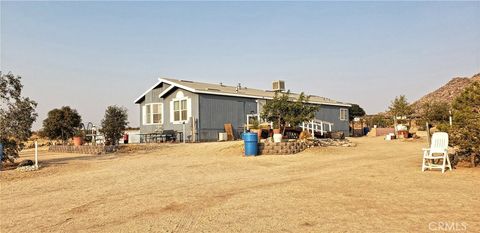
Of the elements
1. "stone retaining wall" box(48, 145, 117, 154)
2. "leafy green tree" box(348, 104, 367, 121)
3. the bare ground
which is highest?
"leafy green tree" box(348, 104, 367, 121)

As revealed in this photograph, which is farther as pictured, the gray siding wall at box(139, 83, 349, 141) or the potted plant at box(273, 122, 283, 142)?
the gray siding wall at box(139, 83, 349, 141)

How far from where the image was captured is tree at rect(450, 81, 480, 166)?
9.10m

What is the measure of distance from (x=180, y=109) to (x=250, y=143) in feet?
32.5

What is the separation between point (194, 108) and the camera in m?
21.5

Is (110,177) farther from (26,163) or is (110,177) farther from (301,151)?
(301,151)

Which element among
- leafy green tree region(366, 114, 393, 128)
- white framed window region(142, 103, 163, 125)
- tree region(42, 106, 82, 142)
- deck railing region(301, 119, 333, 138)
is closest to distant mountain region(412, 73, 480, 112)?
leafy green tree region(366, 114, 393, 128)

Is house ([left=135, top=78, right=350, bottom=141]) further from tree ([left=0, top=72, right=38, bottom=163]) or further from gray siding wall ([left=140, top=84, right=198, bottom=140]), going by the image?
tree ([left=0, top=72, right=38, bottom=163])

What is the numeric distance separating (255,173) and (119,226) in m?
4.92

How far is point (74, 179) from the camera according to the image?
8.84 metres

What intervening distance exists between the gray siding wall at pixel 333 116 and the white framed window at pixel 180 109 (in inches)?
439

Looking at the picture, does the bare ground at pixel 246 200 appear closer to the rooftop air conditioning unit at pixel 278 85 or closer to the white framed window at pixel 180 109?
the white framed window at pixel 180 109

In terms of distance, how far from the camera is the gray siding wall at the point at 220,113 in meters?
21.7

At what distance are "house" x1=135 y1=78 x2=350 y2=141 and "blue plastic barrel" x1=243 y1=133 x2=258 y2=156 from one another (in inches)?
316

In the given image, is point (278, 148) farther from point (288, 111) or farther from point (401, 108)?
point (401, 108)
